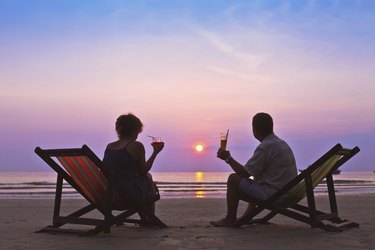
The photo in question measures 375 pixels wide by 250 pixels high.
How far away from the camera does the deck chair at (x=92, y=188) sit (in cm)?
527

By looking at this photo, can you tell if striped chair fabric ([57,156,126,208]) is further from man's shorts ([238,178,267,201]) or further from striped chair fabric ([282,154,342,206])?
striped chair fabric ([282,154,342,206])

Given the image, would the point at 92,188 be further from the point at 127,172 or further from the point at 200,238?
the point at 200,238

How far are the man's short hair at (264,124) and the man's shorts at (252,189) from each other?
581 millimetres

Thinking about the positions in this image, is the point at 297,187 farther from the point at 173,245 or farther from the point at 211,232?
the point at 173,245

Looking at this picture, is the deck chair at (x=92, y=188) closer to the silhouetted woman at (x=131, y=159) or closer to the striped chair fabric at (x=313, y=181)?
the silhouetted woman at (x=131, y=159)

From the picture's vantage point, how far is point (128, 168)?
5777 millimetres

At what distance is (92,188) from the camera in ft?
18.3

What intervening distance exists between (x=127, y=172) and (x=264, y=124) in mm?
1654

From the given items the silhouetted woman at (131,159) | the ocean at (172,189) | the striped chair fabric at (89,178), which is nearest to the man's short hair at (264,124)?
the silhouetted woman at (131,159)

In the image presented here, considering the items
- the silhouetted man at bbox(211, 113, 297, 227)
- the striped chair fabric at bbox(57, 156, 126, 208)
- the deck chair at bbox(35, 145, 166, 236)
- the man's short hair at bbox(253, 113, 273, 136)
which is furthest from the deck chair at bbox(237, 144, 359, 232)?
the striped chair fabric at bbox(57, 156, 126, 208)

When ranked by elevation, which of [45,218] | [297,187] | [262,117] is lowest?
[45,218]

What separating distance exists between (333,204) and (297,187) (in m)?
0.89

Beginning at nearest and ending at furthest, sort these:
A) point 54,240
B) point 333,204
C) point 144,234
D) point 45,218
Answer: point 54,240, point 144,234, point 333,204, point 45,218

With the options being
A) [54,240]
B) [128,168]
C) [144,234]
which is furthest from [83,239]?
[128,168]
